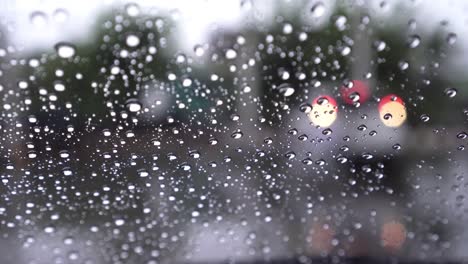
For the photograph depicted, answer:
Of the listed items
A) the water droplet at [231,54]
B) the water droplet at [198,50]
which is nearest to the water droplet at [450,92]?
the water droplet at [231,54]

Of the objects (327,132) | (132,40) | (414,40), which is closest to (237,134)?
(327,132)

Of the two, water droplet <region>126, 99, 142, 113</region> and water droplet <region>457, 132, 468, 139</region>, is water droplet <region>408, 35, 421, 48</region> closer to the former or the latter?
water droplet <region>457, 132, 468, 139</region>

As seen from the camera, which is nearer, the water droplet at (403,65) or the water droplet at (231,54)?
the water droplet at (231,54)

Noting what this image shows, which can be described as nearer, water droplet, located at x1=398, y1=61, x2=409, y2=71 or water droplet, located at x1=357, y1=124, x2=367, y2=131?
water droplet, located at x1=398, y1=61, x2=409, y2=71

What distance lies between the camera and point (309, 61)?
182cm

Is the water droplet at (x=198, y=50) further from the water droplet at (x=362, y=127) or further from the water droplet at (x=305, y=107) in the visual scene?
the water droplet at (x=362, y=127)

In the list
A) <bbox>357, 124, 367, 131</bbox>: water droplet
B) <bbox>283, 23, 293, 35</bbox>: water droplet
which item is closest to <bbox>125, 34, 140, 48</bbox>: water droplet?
<bbox>283, 23, 293, 35</bbox>: water droplet

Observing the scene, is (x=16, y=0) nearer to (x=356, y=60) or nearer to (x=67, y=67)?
(x=67, y=67)

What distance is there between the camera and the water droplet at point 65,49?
156 centimetres

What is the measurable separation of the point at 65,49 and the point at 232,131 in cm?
79

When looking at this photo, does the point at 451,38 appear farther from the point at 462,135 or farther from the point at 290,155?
the point at 290,155

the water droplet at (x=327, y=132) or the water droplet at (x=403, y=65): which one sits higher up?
the water droplet at (x=403, y=65)

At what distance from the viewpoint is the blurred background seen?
1.64 metres

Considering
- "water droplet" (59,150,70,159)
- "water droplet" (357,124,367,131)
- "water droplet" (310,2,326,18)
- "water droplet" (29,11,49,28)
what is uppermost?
"water droplet" (310,2,326,18)
